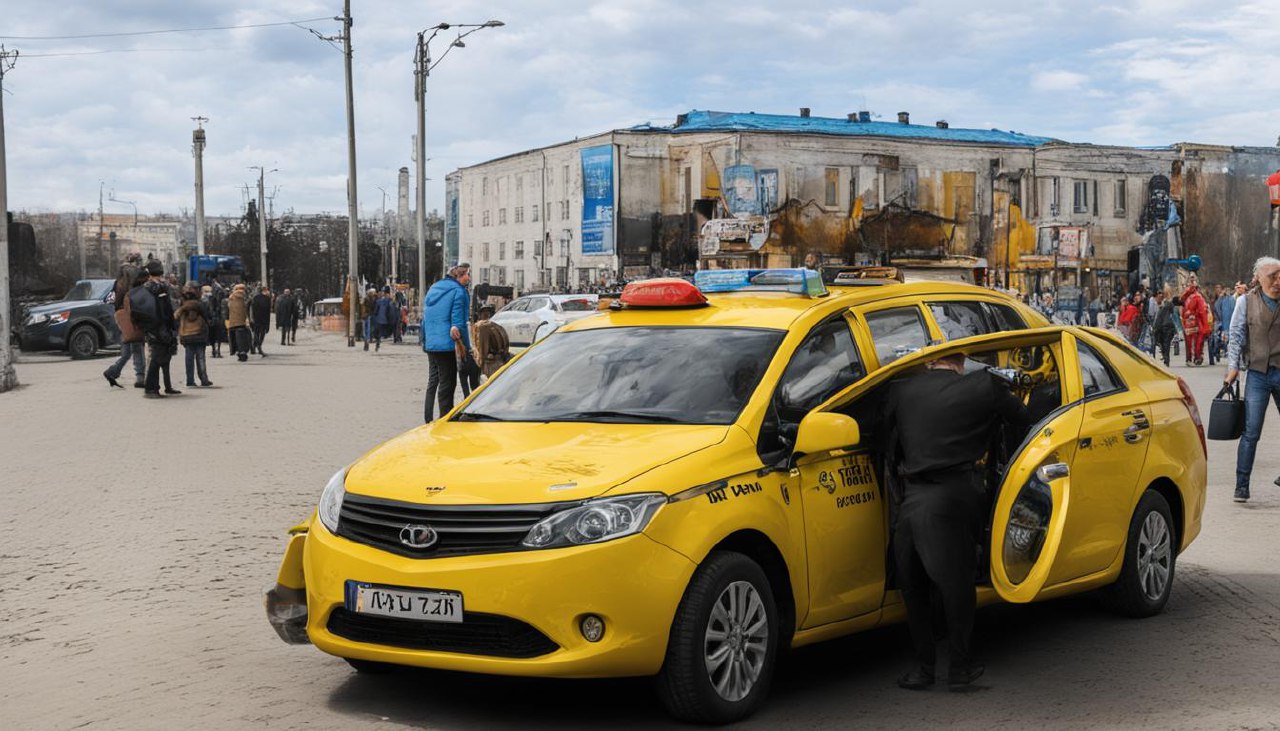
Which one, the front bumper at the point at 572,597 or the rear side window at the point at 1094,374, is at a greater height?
the rear side window at the point at 1094,374

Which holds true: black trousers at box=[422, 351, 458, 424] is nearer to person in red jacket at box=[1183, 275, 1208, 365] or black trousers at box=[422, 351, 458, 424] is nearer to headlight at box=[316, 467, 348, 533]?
headlight at box=[316, 467, 348, 533]

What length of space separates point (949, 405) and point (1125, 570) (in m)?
1.90

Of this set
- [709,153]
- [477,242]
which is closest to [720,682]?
[709,153]

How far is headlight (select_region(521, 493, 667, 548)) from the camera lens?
5.25 metres

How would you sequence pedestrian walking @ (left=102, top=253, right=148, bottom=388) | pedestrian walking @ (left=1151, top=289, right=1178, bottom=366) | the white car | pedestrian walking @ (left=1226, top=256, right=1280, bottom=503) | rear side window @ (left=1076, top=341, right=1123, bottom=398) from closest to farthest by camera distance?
rear side window @ (left=1076, top=341, right=1123, bottom=398) → pedestrian walking @ (left=1226, top=256, right=1280, bottom=503) → pedestrian walking @ (left=102, top=253, right=148, bottom=388) → pedestrian walking @ (left=1151, top=289, right=1178, bottom=366) → the white car

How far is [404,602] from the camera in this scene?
214 inches

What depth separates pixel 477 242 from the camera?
9869 cm

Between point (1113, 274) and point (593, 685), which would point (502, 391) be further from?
point (1113, 274)

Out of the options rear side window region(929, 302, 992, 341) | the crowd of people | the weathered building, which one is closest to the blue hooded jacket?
the crowd of people

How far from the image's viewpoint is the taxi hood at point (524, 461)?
539 cm

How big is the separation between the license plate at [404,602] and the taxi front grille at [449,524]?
14 cm

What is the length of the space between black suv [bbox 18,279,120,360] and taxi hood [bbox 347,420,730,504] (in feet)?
104

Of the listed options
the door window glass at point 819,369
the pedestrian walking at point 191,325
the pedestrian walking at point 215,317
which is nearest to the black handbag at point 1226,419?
the door window glass at point 819,369

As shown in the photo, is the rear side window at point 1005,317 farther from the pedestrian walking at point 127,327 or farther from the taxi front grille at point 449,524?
the pedestrian walking at point 127,327
